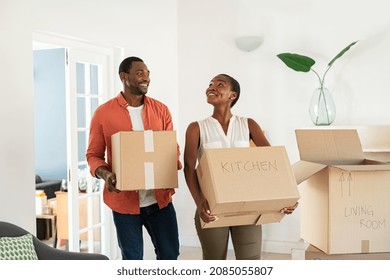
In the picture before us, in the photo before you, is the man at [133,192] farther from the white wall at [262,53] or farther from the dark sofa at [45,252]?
the white wall at [262,53]

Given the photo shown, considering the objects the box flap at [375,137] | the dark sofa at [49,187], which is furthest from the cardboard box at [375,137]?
the dark sofa at [49,187]

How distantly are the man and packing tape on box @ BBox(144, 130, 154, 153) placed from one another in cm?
18

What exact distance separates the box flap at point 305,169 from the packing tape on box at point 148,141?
0.49 metres

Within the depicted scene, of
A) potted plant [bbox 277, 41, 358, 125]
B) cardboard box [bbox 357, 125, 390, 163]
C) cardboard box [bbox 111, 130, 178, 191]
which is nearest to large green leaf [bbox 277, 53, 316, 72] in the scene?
potted plant [bbox 277, 41, 358, 125]

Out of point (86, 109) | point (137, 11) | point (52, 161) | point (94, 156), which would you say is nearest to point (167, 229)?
point (94, 156)

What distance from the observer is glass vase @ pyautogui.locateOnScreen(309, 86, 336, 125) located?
12.0 ft

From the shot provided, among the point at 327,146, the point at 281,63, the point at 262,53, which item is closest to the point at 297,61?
the point at 281,63

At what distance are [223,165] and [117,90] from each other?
208cm

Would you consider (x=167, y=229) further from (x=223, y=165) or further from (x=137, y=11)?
(x=137, y=11)

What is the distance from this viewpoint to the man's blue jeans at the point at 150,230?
1.98 metres

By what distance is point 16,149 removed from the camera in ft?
8.56

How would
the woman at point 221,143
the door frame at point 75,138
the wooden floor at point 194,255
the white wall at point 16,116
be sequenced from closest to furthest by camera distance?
1. the woman at point 221,143
2. the white wall at point 16,116
3. the door frame at point 75,138
4. the wooden floor at point 194,255

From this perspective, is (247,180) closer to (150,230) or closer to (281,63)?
(150,230)

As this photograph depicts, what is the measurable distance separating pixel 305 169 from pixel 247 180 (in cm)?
18
